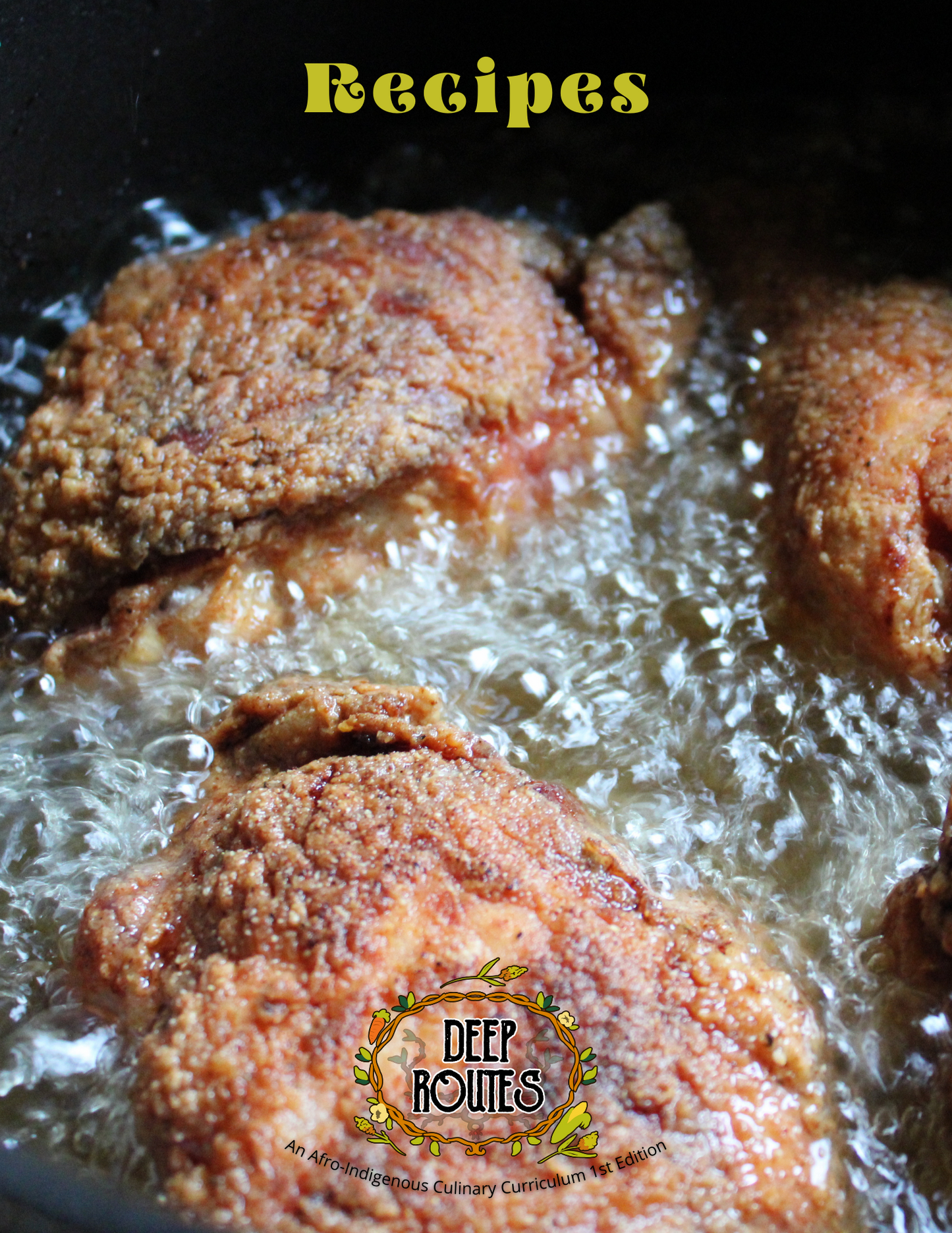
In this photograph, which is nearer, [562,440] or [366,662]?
[366,662]

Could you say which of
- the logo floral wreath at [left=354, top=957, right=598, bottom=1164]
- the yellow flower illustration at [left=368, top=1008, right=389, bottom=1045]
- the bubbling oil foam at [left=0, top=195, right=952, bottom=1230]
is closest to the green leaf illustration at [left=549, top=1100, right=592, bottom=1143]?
the logo floral wreath at [left=354, top=957, right=598, bottom=1164]

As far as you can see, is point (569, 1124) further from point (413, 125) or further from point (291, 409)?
point (413, 125)

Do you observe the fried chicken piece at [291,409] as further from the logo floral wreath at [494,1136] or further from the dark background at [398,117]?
the logo floral wreath at [494,1136]

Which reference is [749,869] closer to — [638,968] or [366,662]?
[638,968]

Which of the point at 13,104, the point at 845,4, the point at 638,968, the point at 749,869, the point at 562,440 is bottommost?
the point at 638,968

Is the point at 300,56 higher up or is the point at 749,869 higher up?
the point at 300,56

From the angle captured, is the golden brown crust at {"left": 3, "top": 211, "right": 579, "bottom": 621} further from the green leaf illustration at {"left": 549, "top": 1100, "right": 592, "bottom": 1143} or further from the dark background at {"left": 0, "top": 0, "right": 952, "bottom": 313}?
the green leaf illustration at {"left": 549, "top": 1100, "right": 592, "bottom": 1143}

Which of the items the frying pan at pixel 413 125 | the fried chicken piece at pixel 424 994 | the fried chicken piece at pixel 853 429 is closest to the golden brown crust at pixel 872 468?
the fried chicken piece at pixel 853 429

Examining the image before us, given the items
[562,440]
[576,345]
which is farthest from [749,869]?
[576,345]
